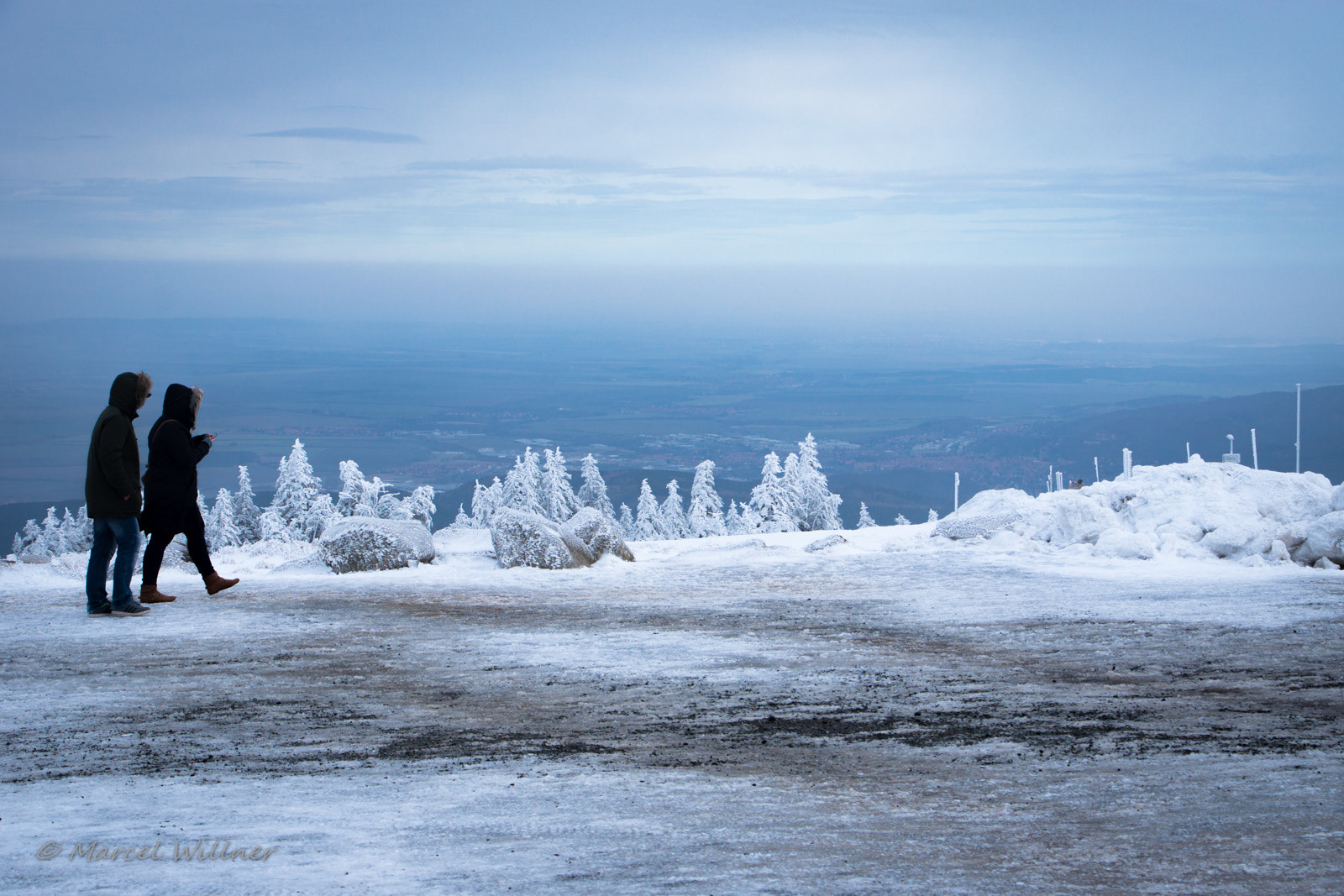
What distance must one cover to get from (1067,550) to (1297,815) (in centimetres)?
887

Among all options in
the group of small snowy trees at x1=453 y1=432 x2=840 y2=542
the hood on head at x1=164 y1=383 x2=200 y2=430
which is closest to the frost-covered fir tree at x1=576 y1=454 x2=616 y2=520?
the group of small snowy trees at x1=453 y1=432 x2=840 y2=542

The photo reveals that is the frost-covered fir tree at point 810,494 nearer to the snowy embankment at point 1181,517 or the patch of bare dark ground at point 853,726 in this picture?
the snowy embankment at point 1181,517

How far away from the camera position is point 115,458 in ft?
30.0

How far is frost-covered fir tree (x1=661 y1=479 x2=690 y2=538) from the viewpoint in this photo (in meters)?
47.1

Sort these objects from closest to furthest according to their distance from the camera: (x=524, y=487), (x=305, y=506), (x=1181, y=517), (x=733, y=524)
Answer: (x=1181, y=517)
(x=305, y=506)
(x=524, y=487)
(x=733, y=524)

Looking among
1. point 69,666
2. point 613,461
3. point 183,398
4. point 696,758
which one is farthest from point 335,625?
point 613,461

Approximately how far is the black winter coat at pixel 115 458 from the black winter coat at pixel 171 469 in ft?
1.54

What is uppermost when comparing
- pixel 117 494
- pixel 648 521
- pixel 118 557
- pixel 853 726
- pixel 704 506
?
pixel 117 494

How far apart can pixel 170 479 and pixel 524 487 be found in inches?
1388

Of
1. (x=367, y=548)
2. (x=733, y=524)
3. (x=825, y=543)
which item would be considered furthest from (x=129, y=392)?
(x=733, y=524)

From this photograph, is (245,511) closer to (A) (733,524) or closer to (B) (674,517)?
(B) (674,517)

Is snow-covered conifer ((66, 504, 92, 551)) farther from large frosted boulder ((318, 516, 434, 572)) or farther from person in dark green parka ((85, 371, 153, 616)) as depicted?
person in dark green parka ((85, 371, 153, 616))

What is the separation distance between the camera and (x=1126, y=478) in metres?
15.6

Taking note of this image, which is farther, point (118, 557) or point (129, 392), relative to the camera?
point (118, 557)
